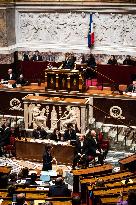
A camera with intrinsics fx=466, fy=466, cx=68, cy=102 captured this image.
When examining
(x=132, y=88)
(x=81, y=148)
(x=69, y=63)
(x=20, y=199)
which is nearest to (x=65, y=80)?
(x=69, y=63)

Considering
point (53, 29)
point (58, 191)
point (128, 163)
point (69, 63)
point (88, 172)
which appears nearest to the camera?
point (58, 191)

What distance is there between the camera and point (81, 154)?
1418 cm

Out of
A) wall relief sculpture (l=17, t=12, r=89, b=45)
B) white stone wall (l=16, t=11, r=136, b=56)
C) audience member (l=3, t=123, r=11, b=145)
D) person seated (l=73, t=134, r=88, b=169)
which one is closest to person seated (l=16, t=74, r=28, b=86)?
white stone wall (l=16, t=11, r=136, b=56)

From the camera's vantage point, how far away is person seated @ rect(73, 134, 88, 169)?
13977 millimetres

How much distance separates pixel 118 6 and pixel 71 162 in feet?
25.9

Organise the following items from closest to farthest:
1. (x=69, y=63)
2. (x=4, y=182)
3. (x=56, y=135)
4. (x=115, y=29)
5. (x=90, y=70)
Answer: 1. (x=4, y=182)
2. (x=56, y=135)
3. (x=69, y=63)
4. (x=90, y=70)
5. (x=115, y=29)

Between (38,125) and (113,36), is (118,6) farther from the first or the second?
(38,125)

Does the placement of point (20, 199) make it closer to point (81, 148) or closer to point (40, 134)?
point (81, 148)

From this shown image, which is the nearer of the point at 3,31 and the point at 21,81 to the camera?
the point at 21,81

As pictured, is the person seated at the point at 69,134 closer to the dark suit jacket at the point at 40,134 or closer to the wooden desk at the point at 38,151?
the wooden desk at the point at 38,151

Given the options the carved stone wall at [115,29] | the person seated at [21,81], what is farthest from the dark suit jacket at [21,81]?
the carved stone wall at [115,29]

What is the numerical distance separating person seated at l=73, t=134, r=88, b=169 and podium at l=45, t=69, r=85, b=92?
11.2 feet

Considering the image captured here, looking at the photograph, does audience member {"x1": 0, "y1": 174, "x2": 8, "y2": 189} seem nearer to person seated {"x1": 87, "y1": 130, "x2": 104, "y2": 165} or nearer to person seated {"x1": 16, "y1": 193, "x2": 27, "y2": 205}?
person seated {"x1": 16, "y1": 193, "x2": 27, "y2": 205}

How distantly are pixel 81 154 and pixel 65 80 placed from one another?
13.3 ft
